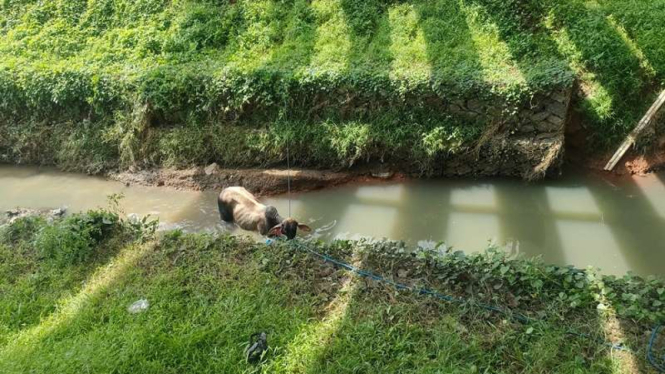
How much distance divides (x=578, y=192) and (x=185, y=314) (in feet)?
17.1

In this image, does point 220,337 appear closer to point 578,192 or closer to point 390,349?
point 390,349

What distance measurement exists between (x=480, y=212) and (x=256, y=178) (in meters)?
3.29

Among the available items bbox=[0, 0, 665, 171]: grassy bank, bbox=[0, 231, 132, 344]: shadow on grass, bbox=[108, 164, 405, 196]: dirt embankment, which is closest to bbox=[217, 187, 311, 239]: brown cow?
bbox=[108, 164, 405, 196]: dirt embankment

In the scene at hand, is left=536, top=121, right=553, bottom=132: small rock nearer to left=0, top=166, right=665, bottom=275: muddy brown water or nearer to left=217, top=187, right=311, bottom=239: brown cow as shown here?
left=0, top=166, right=665, bottom=275: muddy brown water

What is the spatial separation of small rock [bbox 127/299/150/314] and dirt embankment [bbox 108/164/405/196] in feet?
11.4

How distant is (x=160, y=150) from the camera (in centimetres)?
857

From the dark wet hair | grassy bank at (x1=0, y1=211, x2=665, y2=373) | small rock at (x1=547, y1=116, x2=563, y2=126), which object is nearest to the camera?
grassy bank at (x1=0, y1=211, x2=665, y2=373)

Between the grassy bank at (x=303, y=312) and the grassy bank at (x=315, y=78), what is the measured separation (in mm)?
3181

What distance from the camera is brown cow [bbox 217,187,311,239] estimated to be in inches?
243

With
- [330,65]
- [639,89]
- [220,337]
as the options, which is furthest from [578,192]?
[220,337]

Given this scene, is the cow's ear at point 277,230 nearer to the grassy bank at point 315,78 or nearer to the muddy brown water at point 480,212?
the muddy brown water at point 480,212

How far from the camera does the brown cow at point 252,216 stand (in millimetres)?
6176

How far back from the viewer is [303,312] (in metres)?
4.32

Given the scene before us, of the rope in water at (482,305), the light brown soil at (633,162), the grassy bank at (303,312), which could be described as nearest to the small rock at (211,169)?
the grassy bank at (303,312)
